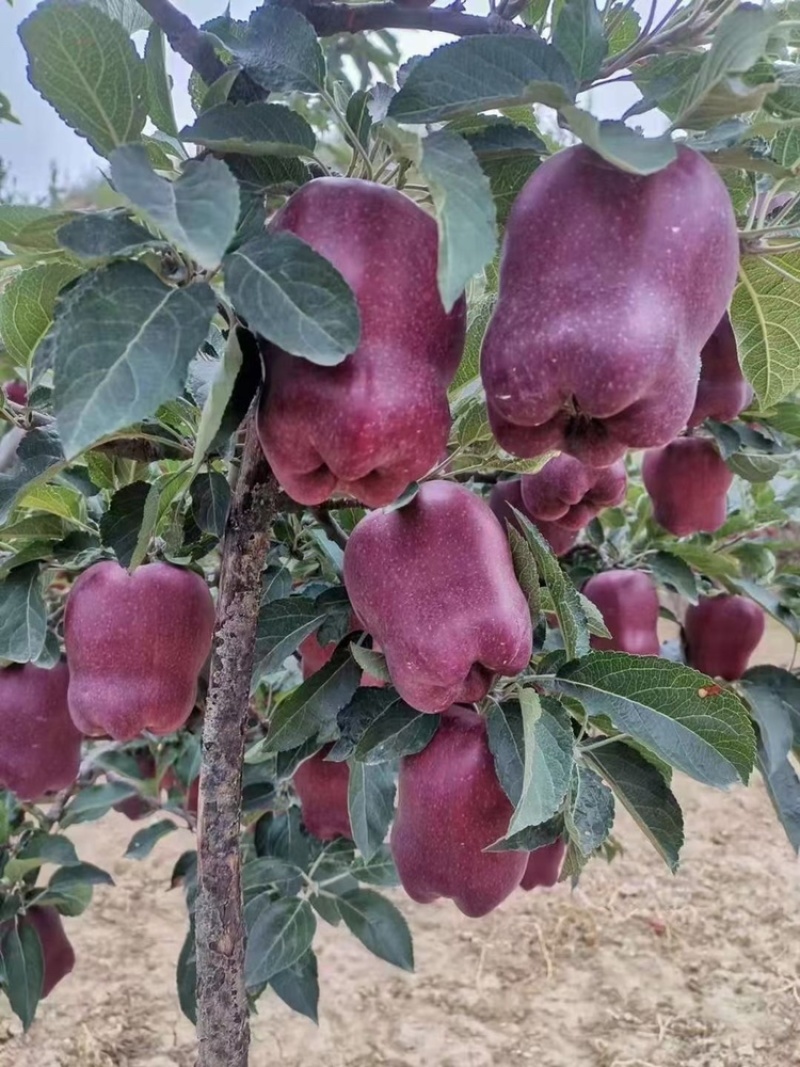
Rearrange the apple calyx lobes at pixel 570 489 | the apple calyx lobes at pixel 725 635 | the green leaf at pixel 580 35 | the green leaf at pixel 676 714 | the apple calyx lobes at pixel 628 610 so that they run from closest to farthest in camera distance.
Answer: the green leaf at pixel 580 35
the green leaf at pixel 676 714
the apple calyx lobes at pixel 570 489
the apple calyx lobes at pixel 628 610
the apple calyx lobes at pixel 725 635

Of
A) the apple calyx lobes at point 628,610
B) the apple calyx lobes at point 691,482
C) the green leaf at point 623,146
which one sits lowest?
the apple calyx lobes at point 628,610

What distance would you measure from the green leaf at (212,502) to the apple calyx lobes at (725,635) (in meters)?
0.72

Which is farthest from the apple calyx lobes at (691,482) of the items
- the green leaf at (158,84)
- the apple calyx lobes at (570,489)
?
the green leaf at (158,84)

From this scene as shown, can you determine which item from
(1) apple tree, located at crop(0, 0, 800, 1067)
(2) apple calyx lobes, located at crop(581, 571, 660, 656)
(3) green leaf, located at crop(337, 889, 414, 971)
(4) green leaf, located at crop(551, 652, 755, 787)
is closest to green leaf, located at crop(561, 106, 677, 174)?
(1) apple tree, located at crop(0, 0, 800, 1067)

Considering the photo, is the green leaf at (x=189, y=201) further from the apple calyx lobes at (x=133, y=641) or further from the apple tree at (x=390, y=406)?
the apple calyx lobes at (x=133, y=641)

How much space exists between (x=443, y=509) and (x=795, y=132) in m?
0.29

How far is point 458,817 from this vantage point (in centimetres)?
67

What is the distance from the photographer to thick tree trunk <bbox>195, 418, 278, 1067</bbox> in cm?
59

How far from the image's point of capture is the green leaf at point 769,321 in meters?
0.54

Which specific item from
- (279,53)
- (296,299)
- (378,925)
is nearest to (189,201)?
(296,299)

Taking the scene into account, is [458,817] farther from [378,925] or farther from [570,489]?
[378,925]

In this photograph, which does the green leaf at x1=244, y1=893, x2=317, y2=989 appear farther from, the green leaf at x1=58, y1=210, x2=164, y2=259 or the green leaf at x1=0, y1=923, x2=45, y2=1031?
the green leaf at x1=58, y1=210, x2=164, y2=259

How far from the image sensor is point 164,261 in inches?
18.2

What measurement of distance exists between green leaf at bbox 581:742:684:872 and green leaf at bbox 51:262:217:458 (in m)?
0.41
